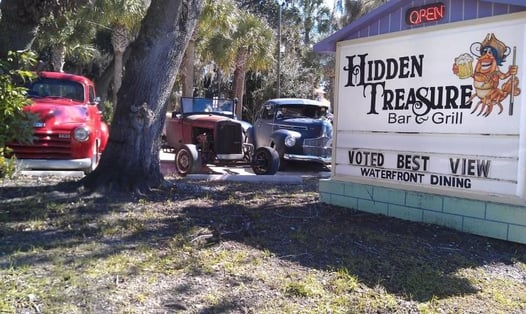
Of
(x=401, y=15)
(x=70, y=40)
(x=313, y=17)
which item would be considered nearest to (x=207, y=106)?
(x=401, y=15)

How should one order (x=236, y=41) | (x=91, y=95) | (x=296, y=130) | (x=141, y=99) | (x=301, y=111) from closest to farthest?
(x=141, y=99) → (x=91, y=95) → (x=296, y=130) → (x=301, y=111) → (x=236, y=41)

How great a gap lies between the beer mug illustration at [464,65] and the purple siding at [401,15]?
0.45 m

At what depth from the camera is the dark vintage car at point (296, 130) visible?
1369cm

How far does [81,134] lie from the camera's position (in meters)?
9.30

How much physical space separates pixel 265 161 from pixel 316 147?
1878mm

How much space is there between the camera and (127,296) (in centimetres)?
406

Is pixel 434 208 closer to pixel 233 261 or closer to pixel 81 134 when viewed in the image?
pixel 233 261

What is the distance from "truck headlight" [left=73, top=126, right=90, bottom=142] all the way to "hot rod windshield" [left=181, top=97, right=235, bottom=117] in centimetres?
481

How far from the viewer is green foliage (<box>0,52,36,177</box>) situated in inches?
220

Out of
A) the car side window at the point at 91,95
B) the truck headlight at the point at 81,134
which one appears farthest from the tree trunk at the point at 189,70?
the truck headlight at the point at 81,134

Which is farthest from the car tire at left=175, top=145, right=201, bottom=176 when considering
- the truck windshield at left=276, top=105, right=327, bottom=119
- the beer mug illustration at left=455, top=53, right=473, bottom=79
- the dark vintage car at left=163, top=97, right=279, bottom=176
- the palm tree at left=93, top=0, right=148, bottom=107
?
the palm tree at left=93, top=0, right=148, bottom=107

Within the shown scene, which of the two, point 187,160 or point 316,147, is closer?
point 187,160

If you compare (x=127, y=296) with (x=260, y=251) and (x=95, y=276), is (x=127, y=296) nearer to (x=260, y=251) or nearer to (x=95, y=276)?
(x=95, y=276)

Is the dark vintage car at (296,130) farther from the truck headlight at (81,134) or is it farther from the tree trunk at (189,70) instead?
the tree trunk at (189,70)
